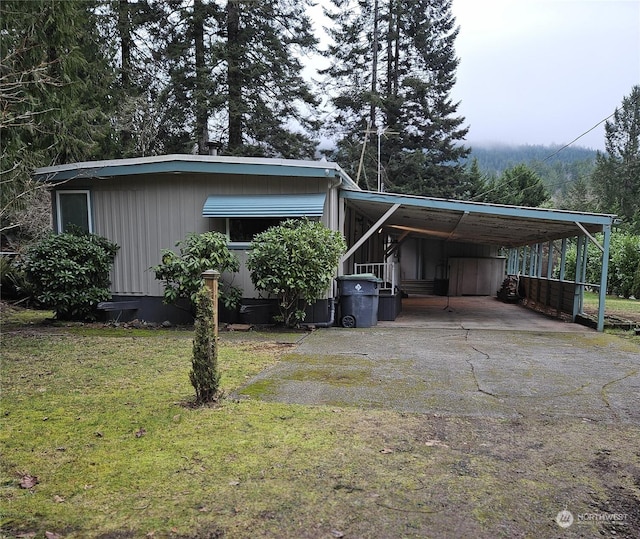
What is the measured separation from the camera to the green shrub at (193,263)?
710 centimetres

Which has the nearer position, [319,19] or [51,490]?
[51,490]

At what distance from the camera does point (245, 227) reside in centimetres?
810

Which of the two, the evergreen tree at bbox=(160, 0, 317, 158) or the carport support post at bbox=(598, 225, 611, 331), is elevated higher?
the evergreen tree at bbox=(160, 0, 317, 158)

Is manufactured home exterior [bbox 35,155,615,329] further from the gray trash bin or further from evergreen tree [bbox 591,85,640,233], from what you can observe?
evergreen tree [bbox 591,85,640,233]

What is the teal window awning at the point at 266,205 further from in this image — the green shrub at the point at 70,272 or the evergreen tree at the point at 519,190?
the evergreen tree at the point at 519,190

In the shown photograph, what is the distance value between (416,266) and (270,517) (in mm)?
17086

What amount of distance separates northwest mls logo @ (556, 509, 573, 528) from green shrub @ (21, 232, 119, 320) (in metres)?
7.67

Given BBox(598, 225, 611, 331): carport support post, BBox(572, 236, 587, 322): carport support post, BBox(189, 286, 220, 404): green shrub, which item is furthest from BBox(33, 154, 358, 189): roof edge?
BBox(572, 236, 587, 322): carport support post

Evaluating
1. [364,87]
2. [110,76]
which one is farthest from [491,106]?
[110,76]

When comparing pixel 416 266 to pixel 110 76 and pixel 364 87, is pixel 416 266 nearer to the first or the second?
pixel 364 87

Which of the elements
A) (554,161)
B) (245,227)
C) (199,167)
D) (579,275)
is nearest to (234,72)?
(199,167)

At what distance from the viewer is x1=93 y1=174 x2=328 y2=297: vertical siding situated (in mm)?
7969

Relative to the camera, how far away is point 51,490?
7.63 feet

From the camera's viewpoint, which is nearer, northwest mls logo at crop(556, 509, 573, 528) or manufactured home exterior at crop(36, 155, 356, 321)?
northwest mls logo at crop(556, 509, 573, 528)
